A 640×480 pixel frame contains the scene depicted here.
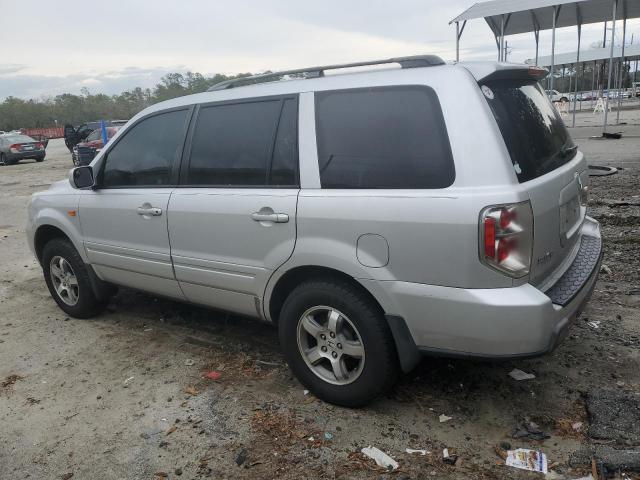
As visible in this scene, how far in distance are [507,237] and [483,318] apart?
1.29ft

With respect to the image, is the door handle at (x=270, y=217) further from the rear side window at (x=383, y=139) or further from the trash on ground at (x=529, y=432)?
the trash on ground at (x=529, y=432)

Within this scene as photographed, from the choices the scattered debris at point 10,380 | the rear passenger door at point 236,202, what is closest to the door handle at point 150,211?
the rear passenger door at point 236,202

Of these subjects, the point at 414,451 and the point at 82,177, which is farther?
the point at 82,177

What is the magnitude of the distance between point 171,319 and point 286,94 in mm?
2442

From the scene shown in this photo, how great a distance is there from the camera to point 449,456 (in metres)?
2.68

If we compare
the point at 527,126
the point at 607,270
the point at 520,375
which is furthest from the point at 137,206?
the point at 607,270

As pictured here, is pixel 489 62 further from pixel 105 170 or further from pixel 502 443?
pixel 105 170

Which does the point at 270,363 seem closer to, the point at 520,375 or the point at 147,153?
the point at 520,375

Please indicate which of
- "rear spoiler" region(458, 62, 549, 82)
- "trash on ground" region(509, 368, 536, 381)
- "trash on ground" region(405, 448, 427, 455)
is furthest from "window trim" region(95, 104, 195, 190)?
"trash on ground" region(509, 368, 536, 381)

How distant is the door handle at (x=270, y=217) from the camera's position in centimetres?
305

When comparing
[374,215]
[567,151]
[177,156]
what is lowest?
[374,215]

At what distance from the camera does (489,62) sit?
281 cm

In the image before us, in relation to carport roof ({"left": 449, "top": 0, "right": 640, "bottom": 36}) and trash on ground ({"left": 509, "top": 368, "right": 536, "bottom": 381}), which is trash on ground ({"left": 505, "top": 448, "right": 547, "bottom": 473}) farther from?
carport roof ({"left": 449, "top": 0, "right": 640, "bottom": 36})

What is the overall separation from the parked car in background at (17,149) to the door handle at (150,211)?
24.1 meters
